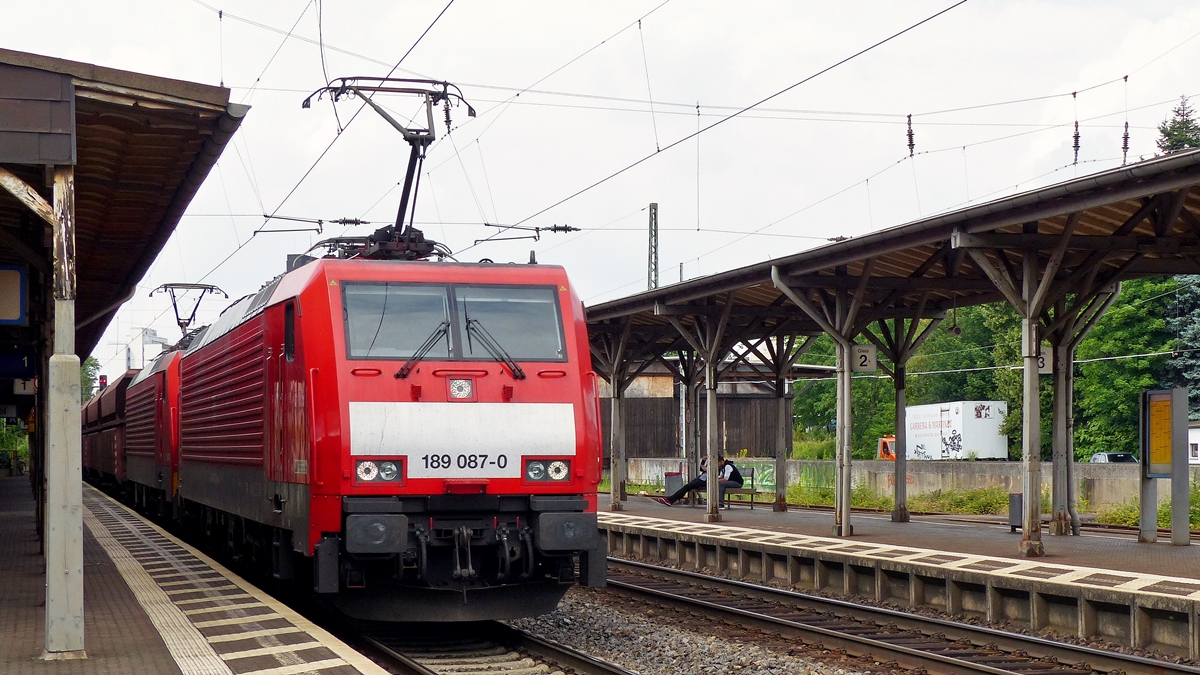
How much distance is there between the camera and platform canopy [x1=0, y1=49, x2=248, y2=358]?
8898 millimetres

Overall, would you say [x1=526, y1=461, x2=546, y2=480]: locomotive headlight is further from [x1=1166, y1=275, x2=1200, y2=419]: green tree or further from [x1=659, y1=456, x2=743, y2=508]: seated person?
[x1=1166, y1=275, x2=1200, y2=419]: green tree

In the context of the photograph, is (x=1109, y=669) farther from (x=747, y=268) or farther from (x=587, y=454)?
(x=747, y=268)

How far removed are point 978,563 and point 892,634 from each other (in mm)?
2316

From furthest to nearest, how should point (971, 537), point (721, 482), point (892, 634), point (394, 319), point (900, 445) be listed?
point (721, 482), point (900, 445), point (971, 537), point (892, 634), point (394, 319)

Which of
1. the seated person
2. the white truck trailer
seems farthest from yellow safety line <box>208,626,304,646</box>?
the white truck trailer

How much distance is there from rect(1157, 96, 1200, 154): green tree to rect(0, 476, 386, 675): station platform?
49302 mm

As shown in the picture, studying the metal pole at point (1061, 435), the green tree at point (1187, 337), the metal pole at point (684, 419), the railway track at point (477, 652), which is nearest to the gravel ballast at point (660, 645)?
the railway track at point (477, 652)

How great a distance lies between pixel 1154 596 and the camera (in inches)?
421

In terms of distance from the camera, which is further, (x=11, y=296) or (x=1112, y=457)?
(x=1112, y=457)

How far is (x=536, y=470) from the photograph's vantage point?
10.2 m

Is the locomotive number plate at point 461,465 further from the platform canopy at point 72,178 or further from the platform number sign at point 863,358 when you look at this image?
the platform number sign at point 863,358

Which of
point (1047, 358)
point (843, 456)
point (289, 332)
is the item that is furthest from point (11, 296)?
point (1047, 358)

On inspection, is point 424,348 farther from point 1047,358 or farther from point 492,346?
point 1047,358

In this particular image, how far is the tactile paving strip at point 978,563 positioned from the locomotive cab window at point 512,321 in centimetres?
514
